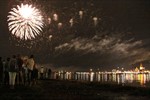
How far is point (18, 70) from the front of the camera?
30609 mm

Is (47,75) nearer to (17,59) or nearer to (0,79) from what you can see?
(0,79)

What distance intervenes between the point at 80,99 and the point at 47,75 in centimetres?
5784

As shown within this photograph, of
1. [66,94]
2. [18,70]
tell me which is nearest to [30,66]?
[18,70]

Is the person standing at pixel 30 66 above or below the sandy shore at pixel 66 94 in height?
above

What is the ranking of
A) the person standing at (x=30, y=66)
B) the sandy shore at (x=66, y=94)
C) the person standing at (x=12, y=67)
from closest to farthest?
the sandy shore at (x=66, y=94) < the person standing at (x=12, y=67) < the person standing at (x=30, y=66)

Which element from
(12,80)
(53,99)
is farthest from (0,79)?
(53,99)

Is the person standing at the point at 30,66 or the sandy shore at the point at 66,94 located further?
the person standing at the point at 30,66

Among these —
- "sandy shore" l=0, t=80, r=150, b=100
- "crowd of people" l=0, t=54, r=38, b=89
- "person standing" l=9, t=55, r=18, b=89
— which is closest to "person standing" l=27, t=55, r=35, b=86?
"crowd of people" l=0, t=54, r=38, b=89

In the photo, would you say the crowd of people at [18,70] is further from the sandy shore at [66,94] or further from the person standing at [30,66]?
the sandy shore at [66,94]

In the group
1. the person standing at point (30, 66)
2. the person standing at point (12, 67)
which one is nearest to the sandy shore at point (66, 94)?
the person standing at point (12, 67)

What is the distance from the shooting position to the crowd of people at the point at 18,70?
3000 cm

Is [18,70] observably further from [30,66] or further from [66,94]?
[66,94]

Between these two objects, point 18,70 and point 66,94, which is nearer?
point 66,94

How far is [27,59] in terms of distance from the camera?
32.0m
